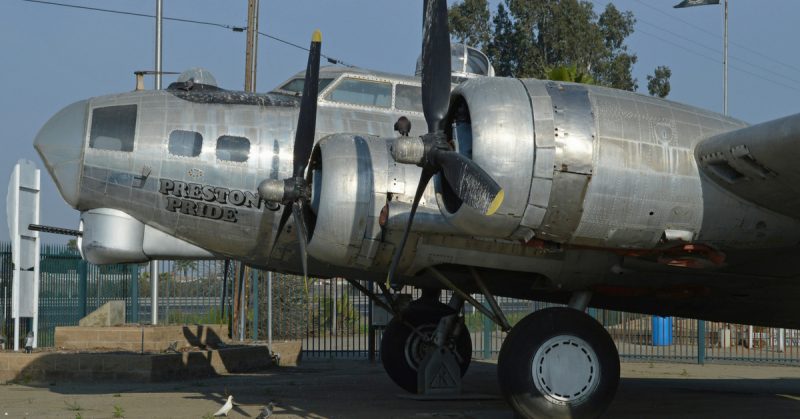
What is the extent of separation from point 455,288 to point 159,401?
409cm

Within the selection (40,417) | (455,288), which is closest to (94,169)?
(40,417)

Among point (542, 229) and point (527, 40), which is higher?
point (527, 40)

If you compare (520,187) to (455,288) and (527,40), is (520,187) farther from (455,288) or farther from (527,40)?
(527,40)

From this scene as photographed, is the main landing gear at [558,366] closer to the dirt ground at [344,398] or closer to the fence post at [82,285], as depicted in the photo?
the dirt ground at [344,398]

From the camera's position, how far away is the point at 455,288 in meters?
11.1

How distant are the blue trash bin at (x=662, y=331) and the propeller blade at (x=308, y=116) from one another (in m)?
15.7

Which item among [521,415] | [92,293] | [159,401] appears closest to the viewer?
[521,415]

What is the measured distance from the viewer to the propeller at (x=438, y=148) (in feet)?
29.0

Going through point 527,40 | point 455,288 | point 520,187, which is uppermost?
point 527,40

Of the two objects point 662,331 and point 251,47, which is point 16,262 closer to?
point 251,47

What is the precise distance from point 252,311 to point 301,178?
13.3 m

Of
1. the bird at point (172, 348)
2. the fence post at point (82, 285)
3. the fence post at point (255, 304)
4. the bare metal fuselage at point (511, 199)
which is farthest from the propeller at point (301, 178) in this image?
the fence post at point (255, 304)

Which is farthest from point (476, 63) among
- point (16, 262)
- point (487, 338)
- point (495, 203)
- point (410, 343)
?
point (487, 338)

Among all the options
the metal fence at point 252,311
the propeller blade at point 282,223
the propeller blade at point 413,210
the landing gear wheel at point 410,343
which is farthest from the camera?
the metal fence at point 252,311
